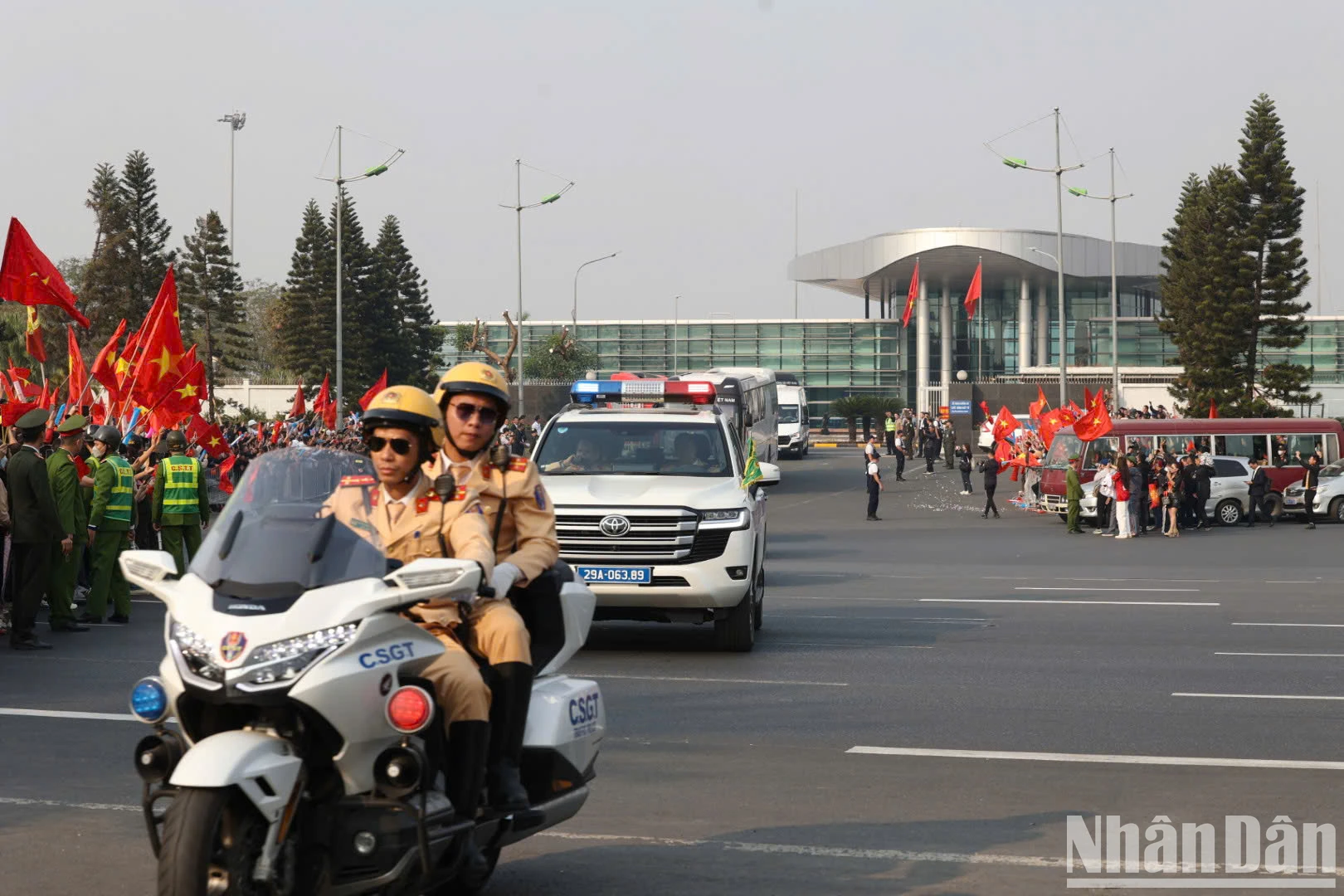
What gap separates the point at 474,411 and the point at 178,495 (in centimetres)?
1114

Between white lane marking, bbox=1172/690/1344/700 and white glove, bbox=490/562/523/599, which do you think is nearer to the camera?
white glove, bbox=490/562/523/599

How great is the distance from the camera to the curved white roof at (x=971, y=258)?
98.8m

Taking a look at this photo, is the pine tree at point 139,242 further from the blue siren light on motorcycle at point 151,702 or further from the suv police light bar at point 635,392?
the blue siren light on motorcycle at point 151,702

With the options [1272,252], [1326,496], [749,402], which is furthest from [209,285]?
[1326,496]

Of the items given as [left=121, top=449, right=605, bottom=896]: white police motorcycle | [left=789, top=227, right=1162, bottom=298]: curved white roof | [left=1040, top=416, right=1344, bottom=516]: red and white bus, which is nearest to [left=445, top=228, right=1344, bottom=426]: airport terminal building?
[left=789, top=227, right=1162, bottom=298]: curved white roof

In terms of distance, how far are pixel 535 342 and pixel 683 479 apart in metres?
93.7

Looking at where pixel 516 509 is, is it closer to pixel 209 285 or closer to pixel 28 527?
pixel 28 527

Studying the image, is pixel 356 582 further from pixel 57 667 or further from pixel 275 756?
pixel 57 667

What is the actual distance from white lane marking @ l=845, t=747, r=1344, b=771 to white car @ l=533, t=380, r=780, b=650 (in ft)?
12.6

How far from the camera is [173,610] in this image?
188 inches

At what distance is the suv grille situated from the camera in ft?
41.8

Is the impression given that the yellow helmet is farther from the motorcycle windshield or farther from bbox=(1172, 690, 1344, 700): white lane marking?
bbox=(1172, 690, 1344, 700): white lane marking

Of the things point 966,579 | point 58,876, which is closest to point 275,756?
point 58,876

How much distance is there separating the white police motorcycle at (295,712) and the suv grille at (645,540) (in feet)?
24.9
